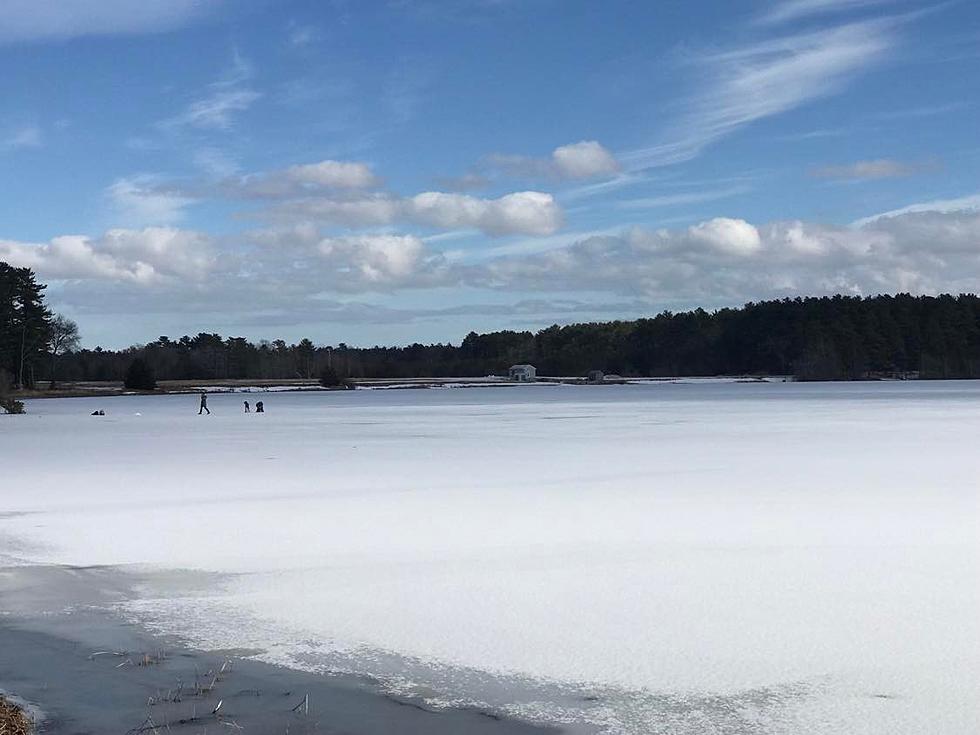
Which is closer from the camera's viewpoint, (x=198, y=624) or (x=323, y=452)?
(x=198, y=624)

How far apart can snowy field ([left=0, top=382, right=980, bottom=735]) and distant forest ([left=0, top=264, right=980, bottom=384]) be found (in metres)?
62.6

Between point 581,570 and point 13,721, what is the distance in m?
3.89

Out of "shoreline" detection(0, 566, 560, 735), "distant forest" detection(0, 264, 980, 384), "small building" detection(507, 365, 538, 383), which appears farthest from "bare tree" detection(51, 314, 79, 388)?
"shoreline" detection(0, 566, 560, 735)

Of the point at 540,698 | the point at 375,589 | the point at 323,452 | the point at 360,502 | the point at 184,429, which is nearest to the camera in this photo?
the point at 540,698

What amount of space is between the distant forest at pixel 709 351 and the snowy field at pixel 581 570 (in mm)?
62624

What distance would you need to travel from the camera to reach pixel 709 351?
11919 cm

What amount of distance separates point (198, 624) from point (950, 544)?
17.3 ft

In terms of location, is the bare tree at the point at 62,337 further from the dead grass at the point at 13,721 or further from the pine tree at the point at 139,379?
the dead grass at the point at 13,721

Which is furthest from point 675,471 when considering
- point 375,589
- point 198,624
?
point 198,624

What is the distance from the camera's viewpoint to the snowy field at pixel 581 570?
4.58 m

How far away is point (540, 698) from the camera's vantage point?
176 inches

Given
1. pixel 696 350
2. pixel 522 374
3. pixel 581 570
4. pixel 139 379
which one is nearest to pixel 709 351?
pixel 696 350

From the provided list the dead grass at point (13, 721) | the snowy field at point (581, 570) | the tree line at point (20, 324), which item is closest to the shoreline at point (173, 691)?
the dead grass at point (13, 721)

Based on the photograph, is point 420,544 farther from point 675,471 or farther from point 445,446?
point 445,446
